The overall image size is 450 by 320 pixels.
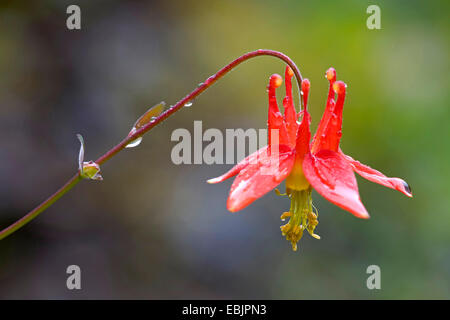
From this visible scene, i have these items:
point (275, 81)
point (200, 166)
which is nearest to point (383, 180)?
point (275, 81)

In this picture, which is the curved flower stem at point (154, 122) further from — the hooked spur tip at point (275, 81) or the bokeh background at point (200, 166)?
the bokeh background at point (200, 166)

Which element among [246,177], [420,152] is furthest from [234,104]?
[246,177]

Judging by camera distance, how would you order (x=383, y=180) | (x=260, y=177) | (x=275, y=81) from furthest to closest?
(x=275, y=81), (x=383, y=180), (x=260, y=177)

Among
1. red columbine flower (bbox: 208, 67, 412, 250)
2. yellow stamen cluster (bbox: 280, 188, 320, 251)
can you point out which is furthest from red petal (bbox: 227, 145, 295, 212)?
yellow stamen cluster (bbox: 280, 188, 320, 251)

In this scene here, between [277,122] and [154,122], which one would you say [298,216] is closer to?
[277,122]

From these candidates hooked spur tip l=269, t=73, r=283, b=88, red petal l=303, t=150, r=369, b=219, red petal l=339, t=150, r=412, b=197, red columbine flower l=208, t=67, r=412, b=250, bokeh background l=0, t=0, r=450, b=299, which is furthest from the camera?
bokeh background l=0, t=0, r=450, b=299

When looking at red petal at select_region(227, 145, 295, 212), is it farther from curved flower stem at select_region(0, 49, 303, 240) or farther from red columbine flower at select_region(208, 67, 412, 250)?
curved flower stem at select_region(0, 49, 303, 240)

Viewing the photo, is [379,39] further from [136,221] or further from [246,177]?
[246,177]
